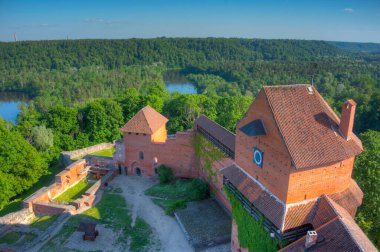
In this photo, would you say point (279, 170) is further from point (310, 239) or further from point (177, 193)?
point (177, 193)

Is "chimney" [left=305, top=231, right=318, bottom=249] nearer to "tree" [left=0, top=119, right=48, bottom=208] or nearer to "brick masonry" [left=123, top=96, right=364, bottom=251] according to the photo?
"brick masonry" [left=123, top=96, right=364, bottom=251]

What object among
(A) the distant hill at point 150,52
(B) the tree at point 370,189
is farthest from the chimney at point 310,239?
(A) the distant hill at point 150,52

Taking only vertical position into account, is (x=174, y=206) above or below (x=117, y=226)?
above

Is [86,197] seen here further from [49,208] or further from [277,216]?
[277,216]

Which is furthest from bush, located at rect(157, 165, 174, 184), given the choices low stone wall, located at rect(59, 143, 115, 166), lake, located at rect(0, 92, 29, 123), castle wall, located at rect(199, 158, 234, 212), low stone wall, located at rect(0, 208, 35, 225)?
lake, located at rect(0, 92, 29, 123)

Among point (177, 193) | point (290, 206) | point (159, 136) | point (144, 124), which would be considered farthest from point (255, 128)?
point (159, 136)

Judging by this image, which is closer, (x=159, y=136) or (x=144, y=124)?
(x=144, y=124)
